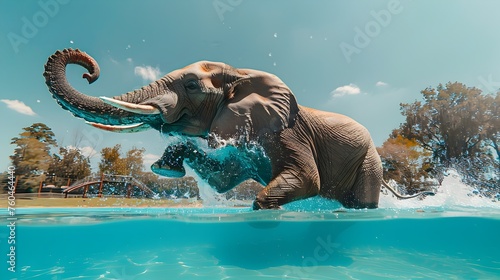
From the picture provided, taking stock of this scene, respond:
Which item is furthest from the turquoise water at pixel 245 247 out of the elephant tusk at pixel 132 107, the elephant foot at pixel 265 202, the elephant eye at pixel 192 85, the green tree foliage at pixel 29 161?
the green tree foliage at pixel 29 161

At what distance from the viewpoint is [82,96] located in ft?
14.0

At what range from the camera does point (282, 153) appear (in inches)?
176

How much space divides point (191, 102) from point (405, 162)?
27635 millimetres

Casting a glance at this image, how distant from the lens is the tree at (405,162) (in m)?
27.2

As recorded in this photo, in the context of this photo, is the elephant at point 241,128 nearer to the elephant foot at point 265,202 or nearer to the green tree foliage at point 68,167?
the elephant foot at point 265,202

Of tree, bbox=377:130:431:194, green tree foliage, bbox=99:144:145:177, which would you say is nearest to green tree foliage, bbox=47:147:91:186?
green tree foliage, bbox=99:144:145:177

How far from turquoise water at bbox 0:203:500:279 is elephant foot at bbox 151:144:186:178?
699 mm

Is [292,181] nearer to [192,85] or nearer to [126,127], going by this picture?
[192,85]

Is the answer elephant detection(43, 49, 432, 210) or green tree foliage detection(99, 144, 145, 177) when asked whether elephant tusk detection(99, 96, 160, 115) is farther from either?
green tree foliage detection(99, 144, 145, 177)

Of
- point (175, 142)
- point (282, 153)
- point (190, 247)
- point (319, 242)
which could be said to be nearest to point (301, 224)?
point (319, 242)

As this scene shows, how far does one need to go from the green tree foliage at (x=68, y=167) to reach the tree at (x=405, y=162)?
3226 cm

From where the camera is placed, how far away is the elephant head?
13.9ft

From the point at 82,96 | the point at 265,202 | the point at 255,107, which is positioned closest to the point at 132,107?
the point at 82,96

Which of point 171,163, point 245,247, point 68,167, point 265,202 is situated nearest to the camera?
point 265,202
